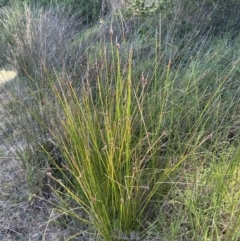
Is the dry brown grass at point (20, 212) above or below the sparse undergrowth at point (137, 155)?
below

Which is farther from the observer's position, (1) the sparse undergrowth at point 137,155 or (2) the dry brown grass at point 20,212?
(2) the dry brown grass at point 20,212

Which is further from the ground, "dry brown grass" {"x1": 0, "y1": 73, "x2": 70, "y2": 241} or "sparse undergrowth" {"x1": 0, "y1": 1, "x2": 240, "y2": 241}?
"sparse undergrowth" {"x1": 0, "y1": 1, "x2": 240, "y2": 241}

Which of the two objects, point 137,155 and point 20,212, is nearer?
point 137,155

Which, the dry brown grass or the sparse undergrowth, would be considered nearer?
the sparse undergrowth

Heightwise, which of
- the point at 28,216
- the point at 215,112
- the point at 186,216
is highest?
the point at 215,112

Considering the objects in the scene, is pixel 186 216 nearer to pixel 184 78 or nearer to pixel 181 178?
pixel 181 178

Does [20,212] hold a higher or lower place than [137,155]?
lower

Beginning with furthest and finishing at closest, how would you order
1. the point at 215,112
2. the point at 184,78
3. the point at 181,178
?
the point at 184,78 → the point at 215,112 → the point at 181,178

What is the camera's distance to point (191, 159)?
82.0 inches

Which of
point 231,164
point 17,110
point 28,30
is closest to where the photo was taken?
point 231,164

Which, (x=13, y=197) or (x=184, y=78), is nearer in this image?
(x=13, y=197)

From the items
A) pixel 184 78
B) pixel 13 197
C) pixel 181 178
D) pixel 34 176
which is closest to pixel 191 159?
pixel 181 178

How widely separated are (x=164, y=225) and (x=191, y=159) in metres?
0.38

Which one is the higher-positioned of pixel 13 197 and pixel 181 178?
pixel 181 178
